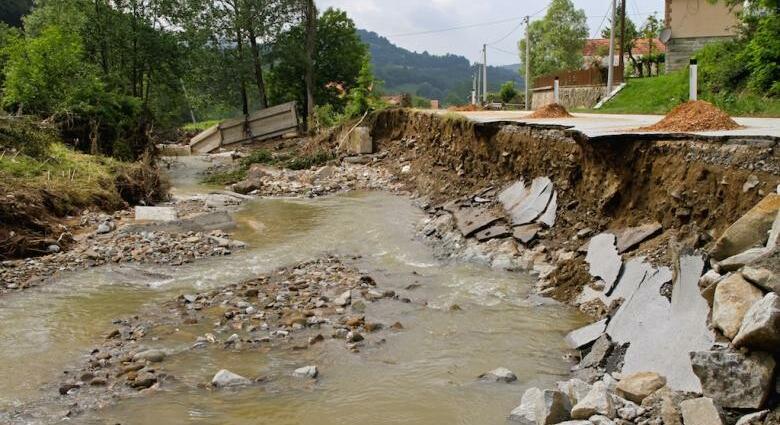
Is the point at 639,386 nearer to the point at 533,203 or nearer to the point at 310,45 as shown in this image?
the point at 533,203

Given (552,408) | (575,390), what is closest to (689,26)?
(575,390)

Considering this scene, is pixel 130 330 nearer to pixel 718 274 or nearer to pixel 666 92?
pixel 718 274

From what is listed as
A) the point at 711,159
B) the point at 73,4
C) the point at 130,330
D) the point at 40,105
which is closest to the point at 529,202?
the point at 711,159

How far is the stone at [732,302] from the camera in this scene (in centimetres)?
459

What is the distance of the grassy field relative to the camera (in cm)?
1380

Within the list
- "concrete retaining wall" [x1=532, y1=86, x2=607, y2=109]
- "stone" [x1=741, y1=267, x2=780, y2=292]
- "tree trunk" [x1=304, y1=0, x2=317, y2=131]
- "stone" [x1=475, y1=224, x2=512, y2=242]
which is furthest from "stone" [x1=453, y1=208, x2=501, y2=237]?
"concrete retaining wall" [x1=532, y1=86, x2=607, y2=109]

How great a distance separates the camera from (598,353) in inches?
238

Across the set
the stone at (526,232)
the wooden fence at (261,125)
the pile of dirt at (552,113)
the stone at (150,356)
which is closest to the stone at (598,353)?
the stone at (526,232)

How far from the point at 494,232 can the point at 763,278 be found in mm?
6456

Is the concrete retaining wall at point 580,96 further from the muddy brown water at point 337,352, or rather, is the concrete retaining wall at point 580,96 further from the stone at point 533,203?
the muddy brown water at point 337,352

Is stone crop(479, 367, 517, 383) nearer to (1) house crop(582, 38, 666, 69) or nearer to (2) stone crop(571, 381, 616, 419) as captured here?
(2) stone crop(571, 381, 616, 419)

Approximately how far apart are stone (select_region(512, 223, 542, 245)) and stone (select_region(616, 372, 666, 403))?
17.2 ft

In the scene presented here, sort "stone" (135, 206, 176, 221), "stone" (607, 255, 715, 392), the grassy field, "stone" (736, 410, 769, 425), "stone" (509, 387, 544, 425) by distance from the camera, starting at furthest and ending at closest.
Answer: the grassy field, "stone" (135, 206, 176, 221), "stone" (607, 255, 715, 392), "stone" (509, 387, 544, 425), "stone" (736, 410, 769, 425)

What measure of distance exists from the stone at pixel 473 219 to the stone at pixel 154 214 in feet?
18.9
